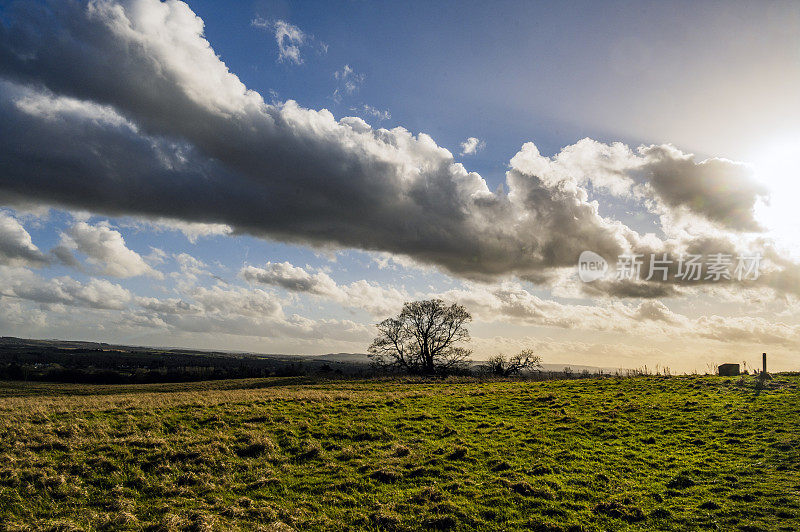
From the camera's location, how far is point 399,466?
16.4 metres

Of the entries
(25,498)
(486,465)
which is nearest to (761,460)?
(486,465)

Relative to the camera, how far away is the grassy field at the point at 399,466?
12.0 meters

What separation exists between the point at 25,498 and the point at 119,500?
9.76 feet

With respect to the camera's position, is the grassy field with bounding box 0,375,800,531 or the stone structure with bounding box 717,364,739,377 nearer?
the grassy field with bounding box 0,375,800,531

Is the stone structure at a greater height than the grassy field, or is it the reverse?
the stone structure

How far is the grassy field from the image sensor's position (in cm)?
1204

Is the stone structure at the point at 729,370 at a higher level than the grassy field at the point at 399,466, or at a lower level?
higher

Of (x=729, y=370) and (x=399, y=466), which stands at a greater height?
(x=729, y=370)

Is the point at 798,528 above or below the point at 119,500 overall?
above

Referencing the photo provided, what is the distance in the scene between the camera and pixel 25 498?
42.1 ft

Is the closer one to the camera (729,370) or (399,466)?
(399,466)

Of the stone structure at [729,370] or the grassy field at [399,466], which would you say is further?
the stone structure at [729,370]

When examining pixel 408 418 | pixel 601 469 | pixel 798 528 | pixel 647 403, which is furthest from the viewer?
pixel 647 403

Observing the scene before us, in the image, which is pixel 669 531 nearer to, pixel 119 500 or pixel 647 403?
pixel 119 500
